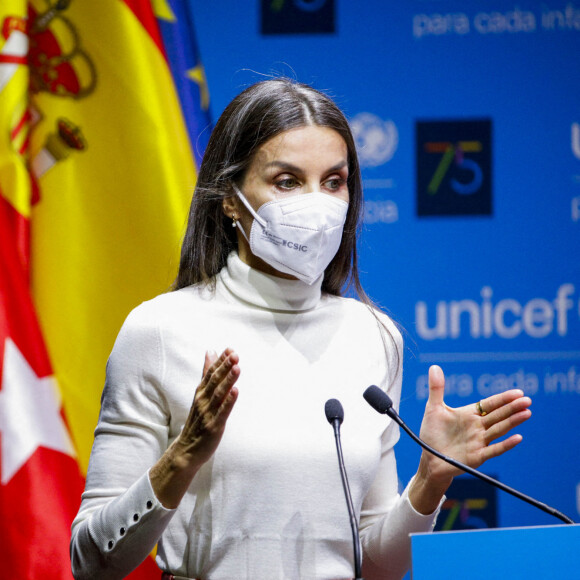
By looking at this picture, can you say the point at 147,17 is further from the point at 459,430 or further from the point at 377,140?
the point at 459,430

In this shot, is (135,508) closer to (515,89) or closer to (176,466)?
(176,466)

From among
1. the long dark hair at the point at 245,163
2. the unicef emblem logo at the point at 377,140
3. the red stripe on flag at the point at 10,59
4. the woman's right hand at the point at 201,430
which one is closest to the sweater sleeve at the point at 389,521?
the long dark hair at the point at 245,163

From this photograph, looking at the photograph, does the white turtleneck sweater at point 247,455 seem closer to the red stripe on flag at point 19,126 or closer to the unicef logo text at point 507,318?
the unicef logo text at point 507,318

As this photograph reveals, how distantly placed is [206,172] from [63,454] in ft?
4.95

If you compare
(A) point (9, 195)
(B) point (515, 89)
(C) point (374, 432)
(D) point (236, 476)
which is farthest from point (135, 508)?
(B) point (515, 89)

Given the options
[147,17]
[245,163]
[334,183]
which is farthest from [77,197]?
[334,183]

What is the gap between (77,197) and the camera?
3.15 meters

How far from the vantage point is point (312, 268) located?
1874mm

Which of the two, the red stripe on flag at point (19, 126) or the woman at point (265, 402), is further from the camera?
the red stripe on flag at point (19, 126)

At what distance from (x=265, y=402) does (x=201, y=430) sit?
0.33 meters

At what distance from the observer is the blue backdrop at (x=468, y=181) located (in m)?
3.20

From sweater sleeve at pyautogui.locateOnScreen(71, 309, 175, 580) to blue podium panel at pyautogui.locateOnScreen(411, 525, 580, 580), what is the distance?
53cm

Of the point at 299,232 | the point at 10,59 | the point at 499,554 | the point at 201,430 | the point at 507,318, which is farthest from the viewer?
the point at 507,318

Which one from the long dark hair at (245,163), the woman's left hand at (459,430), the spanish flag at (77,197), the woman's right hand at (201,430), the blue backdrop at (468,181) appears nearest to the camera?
the woman's right hand at (201,430)
